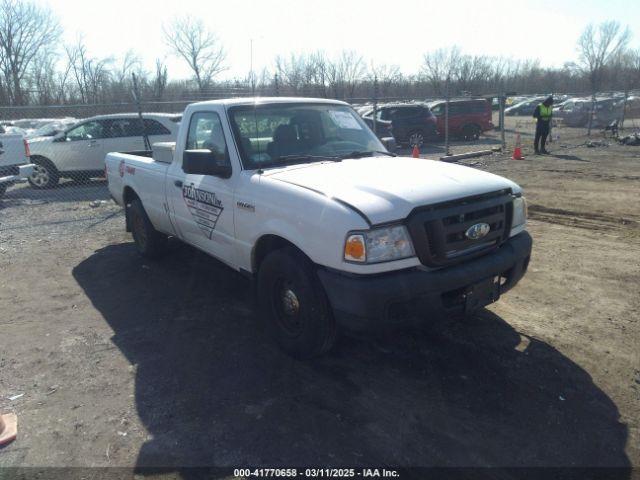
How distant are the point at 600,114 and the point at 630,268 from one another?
939 inches

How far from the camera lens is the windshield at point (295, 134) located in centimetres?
419

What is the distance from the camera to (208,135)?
4617 millimetres

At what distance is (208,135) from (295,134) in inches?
33.6

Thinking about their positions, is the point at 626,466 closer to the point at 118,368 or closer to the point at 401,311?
the point at 401,311

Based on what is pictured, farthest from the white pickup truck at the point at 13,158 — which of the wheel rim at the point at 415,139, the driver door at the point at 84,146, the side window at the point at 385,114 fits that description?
the wheel rim at the point at 415,139

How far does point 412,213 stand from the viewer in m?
3.14

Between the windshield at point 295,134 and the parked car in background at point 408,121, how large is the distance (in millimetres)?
14925

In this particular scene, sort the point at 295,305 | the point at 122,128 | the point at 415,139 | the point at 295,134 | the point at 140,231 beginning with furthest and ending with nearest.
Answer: the point at 415,139 → the point at 122,128 → the point at 140,231 → the point at 295,134 → the point at 295,305

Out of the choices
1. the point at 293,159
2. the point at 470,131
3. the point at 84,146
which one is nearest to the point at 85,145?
the point at 84,146

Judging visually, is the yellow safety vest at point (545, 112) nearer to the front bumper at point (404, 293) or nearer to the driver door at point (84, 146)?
the driver door at point (84, 146)

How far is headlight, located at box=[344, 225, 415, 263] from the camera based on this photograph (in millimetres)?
3027

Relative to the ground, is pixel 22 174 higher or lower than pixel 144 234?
higher

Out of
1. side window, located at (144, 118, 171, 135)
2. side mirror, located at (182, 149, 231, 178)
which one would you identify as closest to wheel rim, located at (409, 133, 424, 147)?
side window, located at (144, 118, 171, 135)

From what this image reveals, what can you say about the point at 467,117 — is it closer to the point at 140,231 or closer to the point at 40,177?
the point at 40,177
